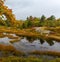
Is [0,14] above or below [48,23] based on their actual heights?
above

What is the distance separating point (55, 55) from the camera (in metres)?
43.9

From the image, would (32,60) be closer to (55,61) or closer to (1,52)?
(55,61)

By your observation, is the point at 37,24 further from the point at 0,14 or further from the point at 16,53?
the point at 0,14

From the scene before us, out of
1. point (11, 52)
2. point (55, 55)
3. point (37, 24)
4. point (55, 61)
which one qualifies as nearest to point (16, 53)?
point (11, 52)

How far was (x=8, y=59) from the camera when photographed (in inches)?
1371

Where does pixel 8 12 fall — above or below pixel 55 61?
above

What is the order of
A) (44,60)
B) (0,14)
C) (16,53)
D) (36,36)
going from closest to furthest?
1. (0,14)
2. (44,60)
3. (16,53)
4. (36,36)

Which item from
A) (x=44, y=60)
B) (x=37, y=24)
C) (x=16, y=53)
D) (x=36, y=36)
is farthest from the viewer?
(x=37, y=24)

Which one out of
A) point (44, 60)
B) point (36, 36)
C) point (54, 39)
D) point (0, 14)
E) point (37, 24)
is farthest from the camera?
point (37, 24)

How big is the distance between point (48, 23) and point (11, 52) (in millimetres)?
107877

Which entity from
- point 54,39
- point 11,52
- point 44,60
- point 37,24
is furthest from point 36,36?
point 37,24

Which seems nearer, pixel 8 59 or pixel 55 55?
pixel 8 59

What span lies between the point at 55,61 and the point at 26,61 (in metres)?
4.64

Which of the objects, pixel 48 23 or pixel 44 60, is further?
pixel 48 23
